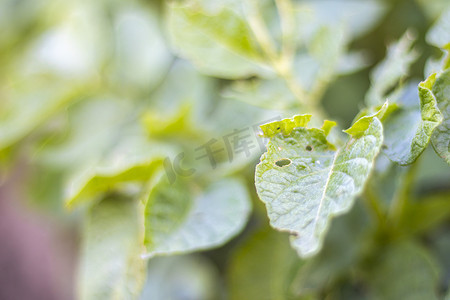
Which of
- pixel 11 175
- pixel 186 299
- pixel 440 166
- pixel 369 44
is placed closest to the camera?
pixel 440 166

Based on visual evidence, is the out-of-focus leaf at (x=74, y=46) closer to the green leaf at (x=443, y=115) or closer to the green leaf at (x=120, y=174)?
the green leaf at (x=120, y=174)

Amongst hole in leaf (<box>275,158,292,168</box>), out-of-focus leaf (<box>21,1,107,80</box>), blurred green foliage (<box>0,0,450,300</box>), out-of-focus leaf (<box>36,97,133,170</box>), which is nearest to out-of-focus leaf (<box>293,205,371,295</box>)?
blurred green foliage (<box>0,0,450,300</box>)

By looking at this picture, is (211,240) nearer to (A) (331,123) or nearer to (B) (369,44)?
(A) (331,123)

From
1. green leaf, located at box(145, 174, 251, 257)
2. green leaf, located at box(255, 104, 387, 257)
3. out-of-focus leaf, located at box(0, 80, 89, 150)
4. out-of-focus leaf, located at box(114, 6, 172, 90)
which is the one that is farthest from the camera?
out-of-focus leaf, located at box(114, 6, 172, 90)

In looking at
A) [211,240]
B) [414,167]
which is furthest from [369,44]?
[211,240]

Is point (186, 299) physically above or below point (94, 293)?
below

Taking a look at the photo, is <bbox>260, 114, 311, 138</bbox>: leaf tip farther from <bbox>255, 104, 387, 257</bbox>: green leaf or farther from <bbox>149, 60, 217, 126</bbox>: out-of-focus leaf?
<bbox>149, 60, 217, 126</bbox>: out-of-focus leaf

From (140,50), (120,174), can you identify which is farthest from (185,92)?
(120,174)

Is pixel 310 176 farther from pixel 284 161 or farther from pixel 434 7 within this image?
pixel 434 7
